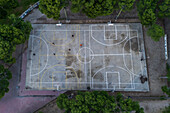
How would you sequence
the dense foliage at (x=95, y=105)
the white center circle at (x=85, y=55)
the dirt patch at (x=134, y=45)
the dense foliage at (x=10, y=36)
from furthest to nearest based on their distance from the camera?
the dirt patch at (x=134, y=45) < the white center circle at (x=85, y=55) < the dense foliage at (x=10, y=36) < the dense foliage at (x=95, y=105)

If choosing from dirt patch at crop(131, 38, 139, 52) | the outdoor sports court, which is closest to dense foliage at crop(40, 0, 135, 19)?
the outdoor sports court

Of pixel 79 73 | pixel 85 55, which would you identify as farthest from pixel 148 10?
pixel 79 73

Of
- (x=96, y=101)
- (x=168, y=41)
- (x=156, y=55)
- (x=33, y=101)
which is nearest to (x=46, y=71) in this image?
(x=33, y=101)

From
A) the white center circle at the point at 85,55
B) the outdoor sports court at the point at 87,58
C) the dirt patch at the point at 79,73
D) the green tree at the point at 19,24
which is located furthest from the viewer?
the white center circle at the point at 85,55

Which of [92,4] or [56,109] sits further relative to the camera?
[56,109]

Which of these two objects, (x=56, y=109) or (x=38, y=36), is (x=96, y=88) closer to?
(x=56, y=109)

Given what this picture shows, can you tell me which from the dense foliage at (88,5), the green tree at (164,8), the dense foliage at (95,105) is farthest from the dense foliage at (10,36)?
the green tree at (164,8)

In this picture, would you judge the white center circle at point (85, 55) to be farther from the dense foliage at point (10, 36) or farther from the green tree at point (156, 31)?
the green tree at point (156, 31)

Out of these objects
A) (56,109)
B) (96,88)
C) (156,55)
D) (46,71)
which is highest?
(156,55)
